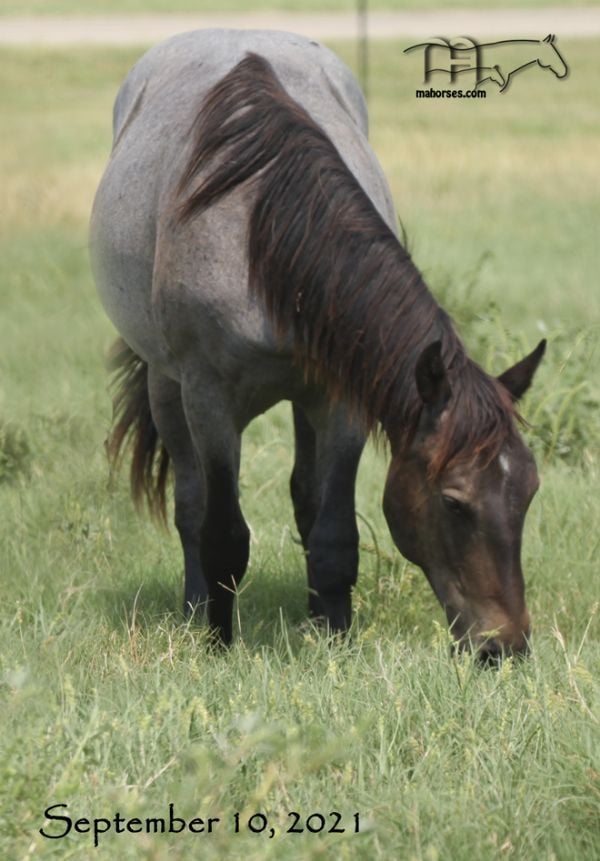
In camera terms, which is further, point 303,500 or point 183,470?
point 183,470

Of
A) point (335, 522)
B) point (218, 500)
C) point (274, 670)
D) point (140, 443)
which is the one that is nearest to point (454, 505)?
point (274, 670)

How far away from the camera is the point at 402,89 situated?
24250 mm

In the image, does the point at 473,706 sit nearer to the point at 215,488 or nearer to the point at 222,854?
the point at 222,854

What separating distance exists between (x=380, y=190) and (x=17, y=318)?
18.7 ft

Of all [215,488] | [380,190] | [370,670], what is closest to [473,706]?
[370,670]

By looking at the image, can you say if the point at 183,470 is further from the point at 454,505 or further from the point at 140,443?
the point at 454,505

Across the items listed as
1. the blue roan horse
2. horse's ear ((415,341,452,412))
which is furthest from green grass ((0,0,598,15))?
horse's ear ((415,341,452,412))

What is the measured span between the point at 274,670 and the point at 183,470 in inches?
68.6

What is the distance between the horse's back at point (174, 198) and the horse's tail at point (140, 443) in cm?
39

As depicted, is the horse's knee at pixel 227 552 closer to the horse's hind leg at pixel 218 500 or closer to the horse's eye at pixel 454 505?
the horse's hind leg at pixel 218 500

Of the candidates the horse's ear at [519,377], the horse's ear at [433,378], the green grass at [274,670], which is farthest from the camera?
the horse's ear at [519,377]

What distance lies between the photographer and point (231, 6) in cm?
4225

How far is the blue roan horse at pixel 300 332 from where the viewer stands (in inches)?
152

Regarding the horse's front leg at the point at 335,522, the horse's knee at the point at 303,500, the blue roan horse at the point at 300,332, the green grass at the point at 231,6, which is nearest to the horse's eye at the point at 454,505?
the blue roan horse at the point at 300,332
